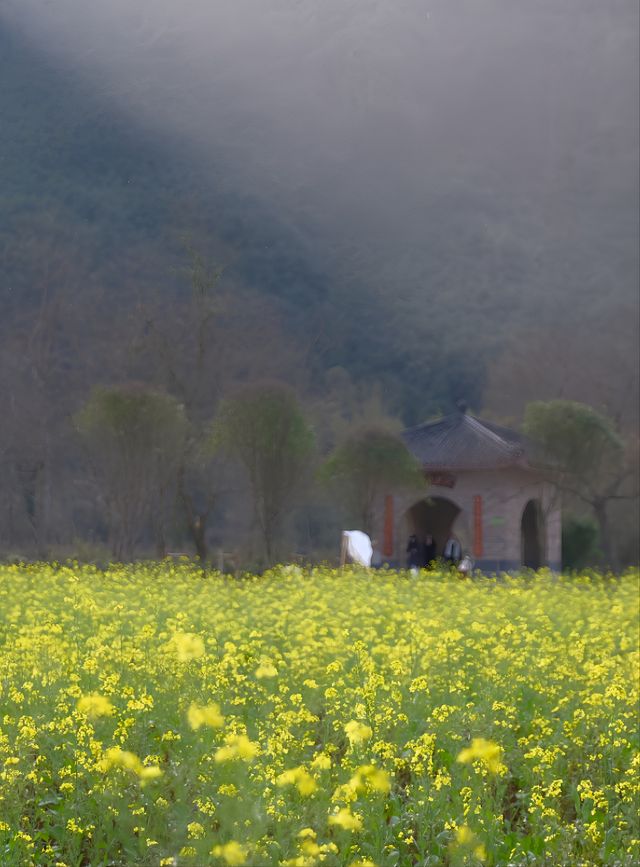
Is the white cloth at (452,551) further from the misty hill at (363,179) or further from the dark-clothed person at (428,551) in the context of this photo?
the misty hill at (363,179)

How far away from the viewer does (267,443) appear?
1855 centimetres

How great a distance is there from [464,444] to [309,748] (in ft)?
56.6

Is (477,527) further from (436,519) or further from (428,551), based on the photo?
(436,519)

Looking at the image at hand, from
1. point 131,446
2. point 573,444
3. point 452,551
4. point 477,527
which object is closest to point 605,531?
point 573,444

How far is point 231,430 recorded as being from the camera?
18.5 meters

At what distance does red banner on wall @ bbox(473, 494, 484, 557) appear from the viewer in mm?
21125

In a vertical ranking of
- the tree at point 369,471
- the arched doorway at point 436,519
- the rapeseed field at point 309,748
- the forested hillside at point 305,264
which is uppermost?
the forested hillside at point 305,264

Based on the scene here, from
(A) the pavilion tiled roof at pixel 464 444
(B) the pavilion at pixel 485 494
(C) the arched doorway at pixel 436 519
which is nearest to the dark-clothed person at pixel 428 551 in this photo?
(B) the pavilion at pixel 485 494

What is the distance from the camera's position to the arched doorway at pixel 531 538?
23.2 metres

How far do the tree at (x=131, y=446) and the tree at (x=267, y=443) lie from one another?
855 millimetres

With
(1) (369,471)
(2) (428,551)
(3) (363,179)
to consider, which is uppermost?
(3) (363,179)

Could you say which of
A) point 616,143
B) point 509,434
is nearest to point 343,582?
point 509,434

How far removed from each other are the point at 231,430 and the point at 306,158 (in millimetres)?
19576

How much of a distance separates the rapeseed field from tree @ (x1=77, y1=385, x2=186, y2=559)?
9.98 m
